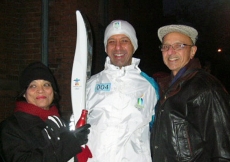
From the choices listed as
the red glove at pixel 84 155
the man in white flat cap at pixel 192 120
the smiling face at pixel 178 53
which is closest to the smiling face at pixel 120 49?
the smiling face at pixel 178 53

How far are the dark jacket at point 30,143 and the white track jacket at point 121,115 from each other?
1.45 ft

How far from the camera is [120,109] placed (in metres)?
2.96

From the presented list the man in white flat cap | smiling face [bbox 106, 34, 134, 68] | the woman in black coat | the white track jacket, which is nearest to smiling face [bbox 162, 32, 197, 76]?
the man in white flat cap

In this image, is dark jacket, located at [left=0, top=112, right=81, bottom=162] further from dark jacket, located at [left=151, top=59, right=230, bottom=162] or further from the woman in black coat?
dark jacket, located at [left=151, top=59, right=230, bottom=162]

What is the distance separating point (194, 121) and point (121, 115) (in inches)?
33.4

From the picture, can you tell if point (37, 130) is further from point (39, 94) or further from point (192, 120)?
point (192, 120)

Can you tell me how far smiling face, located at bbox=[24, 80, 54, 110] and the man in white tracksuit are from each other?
1.72 ft

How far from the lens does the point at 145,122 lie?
9.82ft

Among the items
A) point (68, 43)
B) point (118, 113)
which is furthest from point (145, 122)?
point (68, 43)


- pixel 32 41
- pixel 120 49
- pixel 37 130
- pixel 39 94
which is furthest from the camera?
pixel 32 41

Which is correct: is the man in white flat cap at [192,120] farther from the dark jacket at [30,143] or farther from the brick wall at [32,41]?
the brick wall at [32,41]

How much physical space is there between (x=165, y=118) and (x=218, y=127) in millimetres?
476

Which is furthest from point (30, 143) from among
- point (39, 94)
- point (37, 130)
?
point (39, 94)

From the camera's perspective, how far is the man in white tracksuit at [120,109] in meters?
2.87
